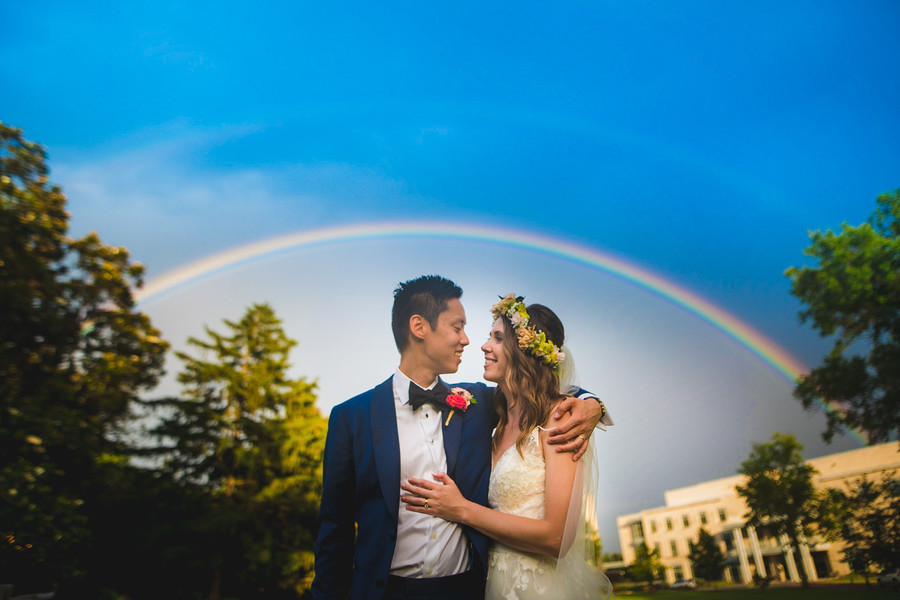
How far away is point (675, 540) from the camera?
67688 mm

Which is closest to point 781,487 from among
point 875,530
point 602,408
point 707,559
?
point 875,530

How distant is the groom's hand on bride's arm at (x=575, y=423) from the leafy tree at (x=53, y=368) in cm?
1397

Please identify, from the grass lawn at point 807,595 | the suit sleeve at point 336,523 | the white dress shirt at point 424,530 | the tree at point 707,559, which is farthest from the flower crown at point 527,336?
the tree at point 707,559

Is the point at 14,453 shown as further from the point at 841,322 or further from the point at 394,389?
the point at 841,322

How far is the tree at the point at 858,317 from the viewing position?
20.2 m

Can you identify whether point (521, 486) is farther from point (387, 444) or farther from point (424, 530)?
point (387, 444)

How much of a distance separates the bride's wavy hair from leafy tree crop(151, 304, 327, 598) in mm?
20255

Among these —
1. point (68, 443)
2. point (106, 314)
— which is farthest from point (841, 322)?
point (106, 314)

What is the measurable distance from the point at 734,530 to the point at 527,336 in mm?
68074

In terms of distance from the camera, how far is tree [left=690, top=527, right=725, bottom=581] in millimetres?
56188

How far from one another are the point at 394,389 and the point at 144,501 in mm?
22853

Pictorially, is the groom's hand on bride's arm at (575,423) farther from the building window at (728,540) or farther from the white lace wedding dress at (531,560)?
the building window at (728,540)

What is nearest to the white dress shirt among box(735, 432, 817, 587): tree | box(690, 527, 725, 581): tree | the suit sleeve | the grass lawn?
the suit sleeve

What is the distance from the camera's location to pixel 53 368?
58.8 ft
